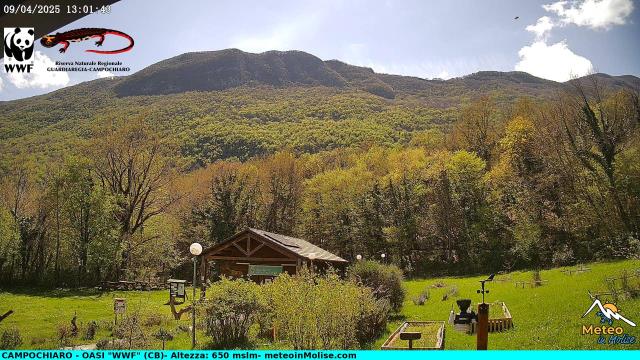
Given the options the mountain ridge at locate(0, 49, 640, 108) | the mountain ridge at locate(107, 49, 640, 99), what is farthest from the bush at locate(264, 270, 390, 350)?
the mountain ridge at locate(107, 49, 640, 99)

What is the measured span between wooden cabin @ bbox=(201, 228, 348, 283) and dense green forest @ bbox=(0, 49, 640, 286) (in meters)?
10.1

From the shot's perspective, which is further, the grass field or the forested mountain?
the forested mountain

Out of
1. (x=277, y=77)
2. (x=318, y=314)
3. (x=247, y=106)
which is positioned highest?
(x=277, y=77)

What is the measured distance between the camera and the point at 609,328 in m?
7.39

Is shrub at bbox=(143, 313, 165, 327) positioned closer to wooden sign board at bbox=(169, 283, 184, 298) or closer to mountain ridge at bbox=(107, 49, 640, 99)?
wooden sign board at bbox=(169, 283, 184, 298)

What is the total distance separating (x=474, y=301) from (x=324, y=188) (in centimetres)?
2196

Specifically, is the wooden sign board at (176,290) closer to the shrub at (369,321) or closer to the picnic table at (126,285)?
the shrub at (369,321)

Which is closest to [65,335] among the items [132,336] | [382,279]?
[132,336]

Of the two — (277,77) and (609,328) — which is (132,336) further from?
(277,77)

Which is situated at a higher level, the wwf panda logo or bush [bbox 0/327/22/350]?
the wwf panda logo

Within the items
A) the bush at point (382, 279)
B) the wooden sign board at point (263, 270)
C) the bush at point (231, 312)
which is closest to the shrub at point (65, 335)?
the bush at point (231, 312)

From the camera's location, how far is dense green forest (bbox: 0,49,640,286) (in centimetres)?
2331

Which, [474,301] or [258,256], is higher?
[258,256]

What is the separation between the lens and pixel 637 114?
16156 millimetres
